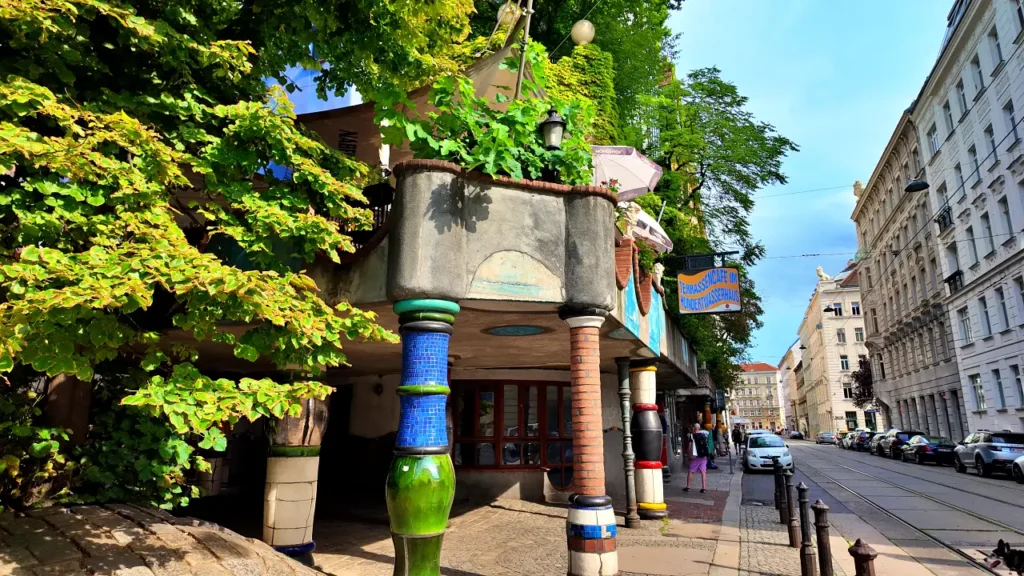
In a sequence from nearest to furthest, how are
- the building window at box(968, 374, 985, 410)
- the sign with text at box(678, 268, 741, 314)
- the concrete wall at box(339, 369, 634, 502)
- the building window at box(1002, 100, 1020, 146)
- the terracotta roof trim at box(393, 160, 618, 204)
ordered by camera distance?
the terracotta roof trim at box(393, 160, 618, 204), the sign with text at box(678, 268, 741, 314), the concrete wall at box(339, 369, 634, 502), the building window at box(1002, 100, 1020, 146), the building window at box(968, 374, 985, 410)

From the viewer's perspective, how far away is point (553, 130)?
6836 mm

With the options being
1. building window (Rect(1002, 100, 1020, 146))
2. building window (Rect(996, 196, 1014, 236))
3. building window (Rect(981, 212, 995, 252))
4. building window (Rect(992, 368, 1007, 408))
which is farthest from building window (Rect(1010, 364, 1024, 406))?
building window (Rect(1002, 100, 1020, 146))

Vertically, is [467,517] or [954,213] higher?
[954,213]

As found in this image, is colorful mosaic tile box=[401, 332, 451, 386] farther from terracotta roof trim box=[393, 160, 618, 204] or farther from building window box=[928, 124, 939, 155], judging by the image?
building window box=[928, 124, 939, 155]

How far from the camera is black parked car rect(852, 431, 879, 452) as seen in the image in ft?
129

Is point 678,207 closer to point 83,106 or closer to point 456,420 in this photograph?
point 456,420

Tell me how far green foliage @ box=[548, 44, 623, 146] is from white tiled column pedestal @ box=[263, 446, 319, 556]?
10.5m

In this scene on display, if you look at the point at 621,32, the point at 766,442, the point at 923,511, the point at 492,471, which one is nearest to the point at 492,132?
the point at 492,471

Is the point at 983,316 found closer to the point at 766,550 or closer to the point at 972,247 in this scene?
the point at 972,247

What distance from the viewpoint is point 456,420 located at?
1315 cm

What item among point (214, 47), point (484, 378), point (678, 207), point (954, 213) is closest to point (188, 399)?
point (214, 47)

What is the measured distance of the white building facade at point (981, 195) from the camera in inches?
1006

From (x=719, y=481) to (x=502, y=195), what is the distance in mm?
15648

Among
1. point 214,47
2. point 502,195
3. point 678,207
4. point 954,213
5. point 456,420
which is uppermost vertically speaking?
point 954,213
